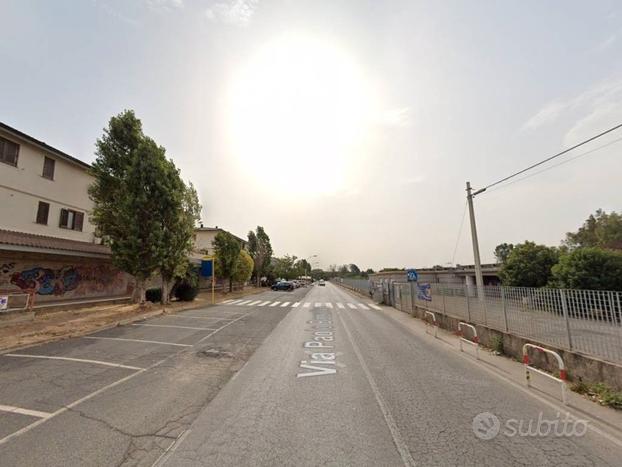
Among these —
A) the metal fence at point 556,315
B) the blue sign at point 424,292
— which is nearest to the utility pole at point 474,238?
the blue sign at point 424,292

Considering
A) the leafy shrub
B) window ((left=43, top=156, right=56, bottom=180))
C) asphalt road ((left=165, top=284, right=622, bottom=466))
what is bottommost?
asphalt road ((left=165, top=284, right=622, bottom=466))

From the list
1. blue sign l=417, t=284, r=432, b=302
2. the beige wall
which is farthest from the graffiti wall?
blue sign l=417, t=284, r=432, b=302

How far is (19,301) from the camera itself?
13695mm

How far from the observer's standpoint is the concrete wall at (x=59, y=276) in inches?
577

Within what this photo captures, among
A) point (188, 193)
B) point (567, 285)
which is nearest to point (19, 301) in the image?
point (188, 193)

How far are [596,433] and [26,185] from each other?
2549cm

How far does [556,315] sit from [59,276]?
2277 cm

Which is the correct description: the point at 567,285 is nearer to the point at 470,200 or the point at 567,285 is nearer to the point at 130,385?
the point at 470,200

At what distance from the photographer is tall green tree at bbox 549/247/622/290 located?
609 inches

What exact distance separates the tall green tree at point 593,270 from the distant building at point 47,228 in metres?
27.7

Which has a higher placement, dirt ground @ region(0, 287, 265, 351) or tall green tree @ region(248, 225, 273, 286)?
tall green tree @ region(248, 225, 273, 286)

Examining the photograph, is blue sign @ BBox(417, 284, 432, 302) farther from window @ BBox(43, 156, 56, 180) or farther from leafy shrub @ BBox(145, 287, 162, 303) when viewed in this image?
window @ BBox(43, 156, 56, 180)

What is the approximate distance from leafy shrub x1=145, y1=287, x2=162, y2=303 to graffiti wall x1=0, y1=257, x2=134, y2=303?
1.80 metres

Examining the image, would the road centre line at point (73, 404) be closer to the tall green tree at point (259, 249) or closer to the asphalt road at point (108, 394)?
the asphalt road at point (108, 394)
